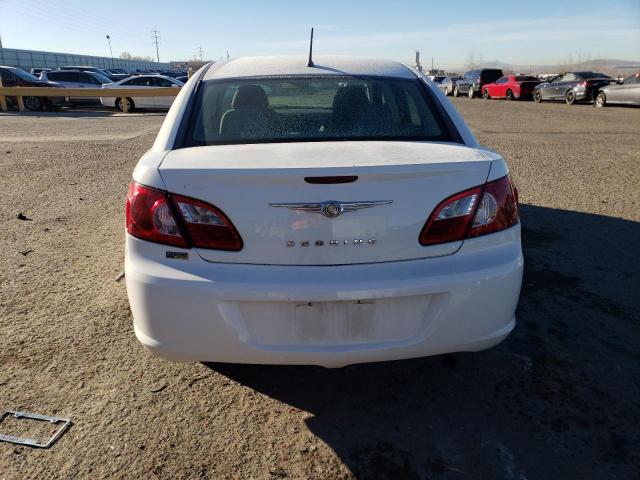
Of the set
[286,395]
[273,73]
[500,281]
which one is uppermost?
[273,73]

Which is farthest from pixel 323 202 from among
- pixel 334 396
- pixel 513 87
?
pixel 513 87

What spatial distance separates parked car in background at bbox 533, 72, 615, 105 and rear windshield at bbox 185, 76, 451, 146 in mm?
23851

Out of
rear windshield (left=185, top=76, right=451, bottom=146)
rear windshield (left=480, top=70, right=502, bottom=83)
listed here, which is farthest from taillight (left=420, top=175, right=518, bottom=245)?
rear windshield (left=480, top=70, right=502, bottom=83)

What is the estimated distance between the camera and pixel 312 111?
10.1ft

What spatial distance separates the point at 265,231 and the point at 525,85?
29.5m

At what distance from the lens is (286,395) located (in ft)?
8.65

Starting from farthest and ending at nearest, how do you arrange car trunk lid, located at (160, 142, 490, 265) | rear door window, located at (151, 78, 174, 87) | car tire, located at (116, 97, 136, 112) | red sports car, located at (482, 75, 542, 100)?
red sports car, located at (482, 75, 542, 100) → rear door window, located at (151, 78, 174, 87) → car tire, located at (116, 97, 136, 112) → car trunk lid, located at (160, 142, 490, 265)

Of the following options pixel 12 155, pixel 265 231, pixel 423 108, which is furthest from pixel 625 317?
pixel 12 155

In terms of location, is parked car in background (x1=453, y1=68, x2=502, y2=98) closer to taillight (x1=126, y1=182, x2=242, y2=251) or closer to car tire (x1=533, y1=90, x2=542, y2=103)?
car tire (x1=533, y1=90, x2=542, y2=103)

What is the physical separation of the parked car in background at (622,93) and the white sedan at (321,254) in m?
21.3

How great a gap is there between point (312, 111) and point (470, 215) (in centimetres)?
130

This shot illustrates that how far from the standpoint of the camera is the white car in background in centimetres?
2061

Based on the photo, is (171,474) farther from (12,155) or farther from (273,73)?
(12,155)

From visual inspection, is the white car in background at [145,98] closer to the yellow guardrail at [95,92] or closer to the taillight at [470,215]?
the yellow guardrail at [95,92]
